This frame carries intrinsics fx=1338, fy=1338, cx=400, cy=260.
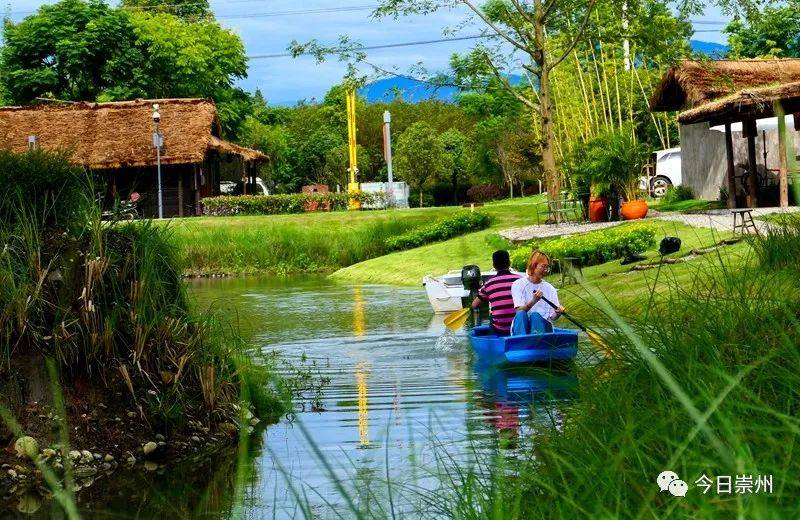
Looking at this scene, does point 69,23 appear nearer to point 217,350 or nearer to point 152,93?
point 152,93

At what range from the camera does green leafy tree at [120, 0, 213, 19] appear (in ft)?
259

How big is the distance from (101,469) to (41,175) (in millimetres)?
2676

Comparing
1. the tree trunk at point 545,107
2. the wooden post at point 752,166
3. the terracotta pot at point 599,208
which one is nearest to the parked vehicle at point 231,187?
the tree trunk at point 545,107

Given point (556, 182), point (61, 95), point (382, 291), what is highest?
point (61, 95)

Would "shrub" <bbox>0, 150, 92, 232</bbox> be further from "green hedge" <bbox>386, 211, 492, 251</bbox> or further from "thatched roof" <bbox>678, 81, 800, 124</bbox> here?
"green hedge" <bbox>386, 211, 492, 251</bbox>

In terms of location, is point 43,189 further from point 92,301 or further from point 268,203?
point 268,203

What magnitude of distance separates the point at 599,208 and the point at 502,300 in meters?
20.3

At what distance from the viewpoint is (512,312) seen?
15969 millimetres

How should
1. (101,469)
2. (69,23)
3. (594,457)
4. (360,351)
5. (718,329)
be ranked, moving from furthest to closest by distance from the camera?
(69,23) < (360,351) < (101,469) < (718,329) < (594,457)

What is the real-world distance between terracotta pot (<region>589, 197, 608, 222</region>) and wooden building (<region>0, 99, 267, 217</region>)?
23423 millimetres

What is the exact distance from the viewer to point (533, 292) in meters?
14.6

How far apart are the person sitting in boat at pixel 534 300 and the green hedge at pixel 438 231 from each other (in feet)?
83.5

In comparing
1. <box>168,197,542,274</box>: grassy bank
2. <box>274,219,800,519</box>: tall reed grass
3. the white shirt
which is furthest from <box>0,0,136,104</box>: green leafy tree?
<box>274,219,800,519</box>: tall reed grass

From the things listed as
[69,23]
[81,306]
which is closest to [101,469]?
[81,306]
